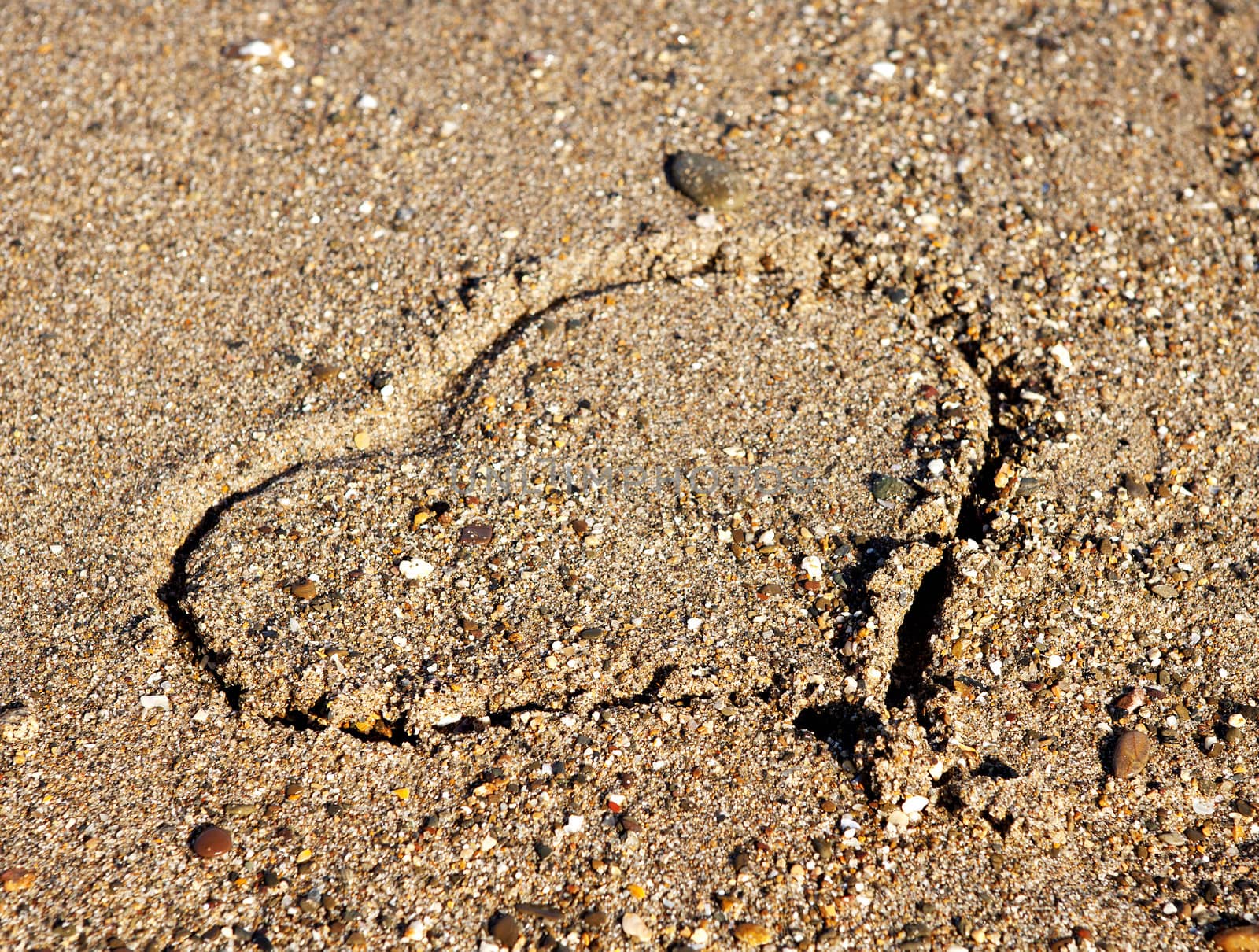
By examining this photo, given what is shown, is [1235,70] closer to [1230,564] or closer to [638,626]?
[1230,564]

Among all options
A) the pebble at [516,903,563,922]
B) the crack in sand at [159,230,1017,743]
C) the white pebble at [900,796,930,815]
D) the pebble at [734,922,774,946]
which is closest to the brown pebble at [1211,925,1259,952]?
the white pebble at [900,796,930,815]

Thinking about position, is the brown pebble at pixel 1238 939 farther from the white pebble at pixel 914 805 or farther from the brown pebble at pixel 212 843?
the brown pebble at pixel 212 843

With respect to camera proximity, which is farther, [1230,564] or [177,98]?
[177,98]

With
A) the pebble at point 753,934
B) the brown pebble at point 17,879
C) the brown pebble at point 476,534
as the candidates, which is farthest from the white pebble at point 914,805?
the brown pebble at point 17,879

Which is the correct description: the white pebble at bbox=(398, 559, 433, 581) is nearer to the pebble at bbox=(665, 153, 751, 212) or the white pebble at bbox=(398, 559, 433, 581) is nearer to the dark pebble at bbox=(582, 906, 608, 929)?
the dark pebble at bbox=(582, 906, 608, 929)

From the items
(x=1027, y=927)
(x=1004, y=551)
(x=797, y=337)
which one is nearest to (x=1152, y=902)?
(x=1027, y=927)
